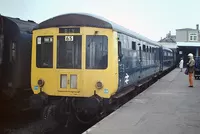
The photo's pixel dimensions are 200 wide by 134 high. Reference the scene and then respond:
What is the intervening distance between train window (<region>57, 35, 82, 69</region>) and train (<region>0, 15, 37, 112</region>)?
1962 millimetres

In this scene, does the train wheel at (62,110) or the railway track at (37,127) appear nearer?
the train wheel at (62,110)

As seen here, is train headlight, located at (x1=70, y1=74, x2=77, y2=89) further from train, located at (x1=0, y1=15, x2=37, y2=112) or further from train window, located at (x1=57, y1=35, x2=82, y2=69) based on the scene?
train, located at (x1=0, y1=15, x2=37, y2=112)

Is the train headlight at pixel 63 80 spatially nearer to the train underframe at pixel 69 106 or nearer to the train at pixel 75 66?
the train at pixel 75 66

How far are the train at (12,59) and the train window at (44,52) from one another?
1353 mm

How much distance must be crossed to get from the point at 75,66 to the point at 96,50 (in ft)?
2.18

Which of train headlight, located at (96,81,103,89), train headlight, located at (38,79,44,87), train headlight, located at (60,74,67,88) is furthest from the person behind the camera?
train headlight, located at (38,79,44,87)

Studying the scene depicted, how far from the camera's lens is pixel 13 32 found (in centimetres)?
975

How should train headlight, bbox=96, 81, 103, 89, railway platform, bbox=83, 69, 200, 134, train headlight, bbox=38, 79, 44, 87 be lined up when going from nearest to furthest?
railway platform, bbox=83, 69, 200, 134 → train headlight, bbox=96, 81, 103, 89 → train headlight, bbox=38, 79, 44, 87

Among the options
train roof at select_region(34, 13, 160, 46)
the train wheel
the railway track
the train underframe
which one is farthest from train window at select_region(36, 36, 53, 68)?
the railway track

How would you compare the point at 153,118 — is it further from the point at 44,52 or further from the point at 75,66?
the point at 44,52

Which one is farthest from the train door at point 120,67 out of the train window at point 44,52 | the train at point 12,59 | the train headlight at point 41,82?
the train at point 12,59

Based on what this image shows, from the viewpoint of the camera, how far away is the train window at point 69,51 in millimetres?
8055

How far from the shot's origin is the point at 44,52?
8.43 m

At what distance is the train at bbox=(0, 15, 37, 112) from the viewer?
31.5 ft
